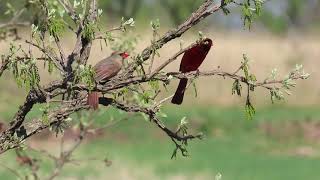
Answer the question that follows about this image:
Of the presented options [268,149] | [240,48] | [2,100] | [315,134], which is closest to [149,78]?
[2,100]

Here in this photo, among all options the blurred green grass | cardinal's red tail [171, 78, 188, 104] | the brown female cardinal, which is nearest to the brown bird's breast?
the brown female cardinal

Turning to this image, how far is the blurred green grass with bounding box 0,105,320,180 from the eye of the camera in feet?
59.9

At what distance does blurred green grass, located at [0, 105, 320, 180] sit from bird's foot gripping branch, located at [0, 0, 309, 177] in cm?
883

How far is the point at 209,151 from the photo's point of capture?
23188 millimetres

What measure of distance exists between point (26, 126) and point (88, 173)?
13.1 m

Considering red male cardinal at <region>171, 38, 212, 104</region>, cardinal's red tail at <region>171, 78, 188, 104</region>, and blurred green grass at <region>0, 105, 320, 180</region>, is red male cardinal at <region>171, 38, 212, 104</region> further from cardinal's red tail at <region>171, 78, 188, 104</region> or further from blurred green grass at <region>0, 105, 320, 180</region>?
blurred green grass at <region>0, 105, 320, 180</region>

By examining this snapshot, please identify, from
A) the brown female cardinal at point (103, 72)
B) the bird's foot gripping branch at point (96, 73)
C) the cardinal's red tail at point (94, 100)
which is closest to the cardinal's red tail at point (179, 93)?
the bird's foot gripping branch at point (96, 73)

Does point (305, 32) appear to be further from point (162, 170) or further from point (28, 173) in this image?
point (28, 173)

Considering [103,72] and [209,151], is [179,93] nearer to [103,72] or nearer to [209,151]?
[103,72]

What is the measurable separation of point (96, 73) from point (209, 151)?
18864mm

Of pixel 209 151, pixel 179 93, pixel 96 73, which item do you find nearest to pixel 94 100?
pixel 96 73

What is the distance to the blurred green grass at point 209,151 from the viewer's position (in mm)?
18266

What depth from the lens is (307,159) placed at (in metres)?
22.0

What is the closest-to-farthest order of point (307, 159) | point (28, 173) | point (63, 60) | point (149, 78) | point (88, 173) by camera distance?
point (149, 78), point (63, 60), point (28, 173), point (88, 173), point (307, 159)
